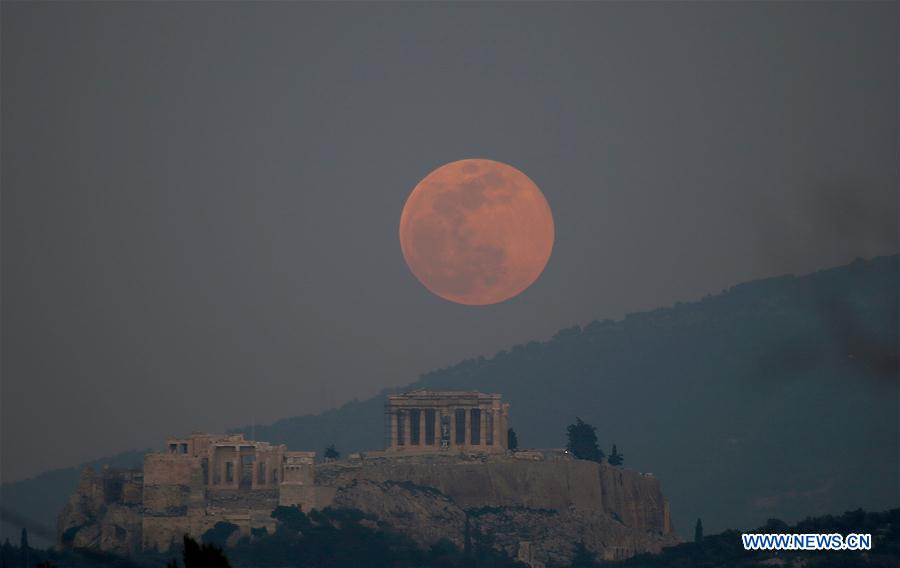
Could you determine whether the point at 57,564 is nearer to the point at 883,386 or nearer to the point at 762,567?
the point at 762,567

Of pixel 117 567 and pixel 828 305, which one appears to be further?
pixel 117 567

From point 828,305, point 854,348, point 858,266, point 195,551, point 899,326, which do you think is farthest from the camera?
point 858,266

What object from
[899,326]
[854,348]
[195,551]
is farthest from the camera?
[899,326]

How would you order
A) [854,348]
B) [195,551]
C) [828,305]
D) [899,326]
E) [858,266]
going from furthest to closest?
[858,266] → [899,326] → [828,305] → [854,348] → [195,551]

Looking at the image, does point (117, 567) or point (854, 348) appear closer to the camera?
point (854, 348)

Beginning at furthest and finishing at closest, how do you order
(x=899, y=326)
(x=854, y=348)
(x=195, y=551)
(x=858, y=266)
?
(x=858, y=266) < (x=899, y=326) < (x=854, y=348) < (x=195, y=551)

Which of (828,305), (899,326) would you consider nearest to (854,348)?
(828,305)

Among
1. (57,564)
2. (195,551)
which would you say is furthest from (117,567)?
(195,551)

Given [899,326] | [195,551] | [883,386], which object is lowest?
[195,551]

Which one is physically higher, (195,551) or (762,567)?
(762,567)

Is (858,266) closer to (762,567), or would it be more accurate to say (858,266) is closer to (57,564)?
(762,567)
